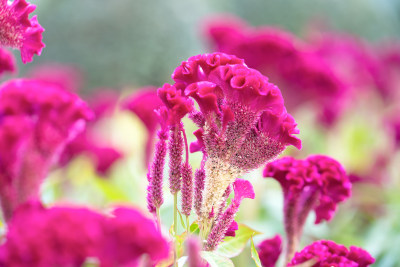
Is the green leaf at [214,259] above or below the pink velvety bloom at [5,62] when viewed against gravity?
below

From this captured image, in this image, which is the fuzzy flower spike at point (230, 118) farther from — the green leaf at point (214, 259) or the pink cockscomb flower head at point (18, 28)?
the pink cockscomb flower head at point (18, 28)

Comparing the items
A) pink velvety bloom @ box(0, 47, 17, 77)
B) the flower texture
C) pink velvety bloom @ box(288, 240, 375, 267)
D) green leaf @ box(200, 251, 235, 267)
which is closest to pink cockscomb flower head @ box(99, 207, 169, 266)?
green leaf @ box(200, 251, 235, 267)

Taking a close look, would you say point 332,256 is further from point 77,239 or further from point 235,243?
point 77,239

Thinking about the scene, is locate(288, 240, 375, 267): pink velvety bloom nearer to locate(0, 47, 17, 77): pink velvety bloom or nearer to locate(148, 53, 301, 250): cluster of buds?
locate(148, 53, 301, 250): cluster of buds

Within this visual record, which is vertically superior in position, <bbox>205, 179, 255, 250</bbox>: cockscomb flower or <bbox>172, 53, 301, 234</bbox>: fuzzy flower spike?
<bbox>172, 53, 301, 234</bbox>: fuzzy flower spike

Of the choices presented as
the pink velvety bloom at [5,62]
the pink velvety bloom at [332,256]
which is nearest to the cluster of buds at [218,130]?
the pink velvety bloom at [332,256]

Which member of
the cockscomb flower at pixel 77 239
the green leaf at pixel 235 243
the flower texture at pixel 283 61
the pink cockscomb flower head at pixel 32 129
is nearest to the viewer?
the cockscomb flower at pixel 77 239
